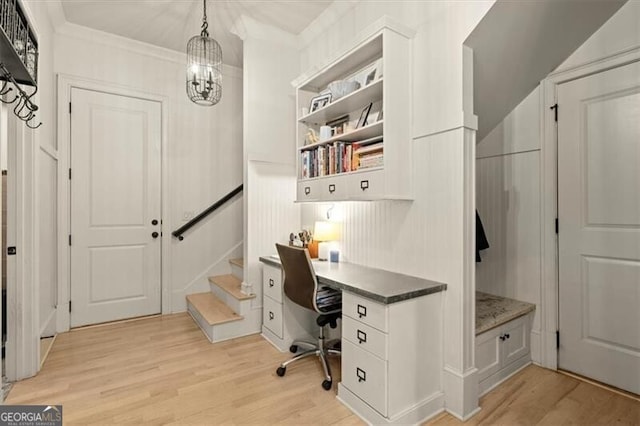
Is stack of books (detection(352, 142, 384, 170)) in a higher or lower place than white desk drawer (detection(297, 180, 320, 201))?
higher

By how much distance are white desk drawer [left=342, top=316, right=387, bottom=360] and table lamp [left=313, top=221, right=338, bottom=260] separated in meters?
0.87

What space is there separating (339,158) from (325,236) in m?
0.72

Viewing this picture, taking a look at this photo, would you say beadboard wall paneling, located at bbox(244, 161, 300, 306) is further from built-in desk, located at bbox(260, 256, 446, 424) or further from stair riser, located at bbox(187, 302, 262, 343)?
built-in desk, located at bbox(260, 256, 446, 424)

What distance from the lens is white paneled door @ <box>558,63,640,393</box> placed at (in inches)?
A: 81.9

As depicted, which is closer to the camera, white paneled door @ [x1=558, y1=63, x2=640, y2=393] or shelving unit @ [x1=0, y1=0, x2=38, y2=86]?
shelving unit @ [x1=0, y1=0, x2=38, y2=86]

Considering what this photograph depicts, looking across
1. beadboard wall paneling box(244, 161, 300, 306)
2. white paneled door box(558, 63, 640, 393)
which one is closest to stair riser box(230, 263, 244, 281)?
beadboard wall paneling box(244, 161, 300, 306)

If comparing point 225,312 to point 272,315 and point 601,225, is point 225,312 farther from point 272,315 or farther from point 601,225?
point 601,225

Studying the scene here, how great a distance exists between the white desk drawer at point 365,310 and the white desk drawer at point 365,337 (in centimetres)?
3

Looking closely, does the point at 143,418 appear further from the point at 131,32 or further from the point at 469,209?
the point at 131,32

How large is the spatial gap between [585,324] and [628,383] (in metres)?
0.38

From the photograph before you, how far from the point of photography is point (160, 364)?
8.25 feet

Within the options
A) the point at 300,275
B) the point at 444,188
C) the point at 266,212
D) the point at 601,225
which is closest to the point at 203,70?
the point at 266,212

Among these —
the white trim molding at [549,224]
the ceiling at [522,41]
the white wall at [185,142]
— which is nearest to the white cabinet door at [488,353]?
the white trim molding at [549,224]

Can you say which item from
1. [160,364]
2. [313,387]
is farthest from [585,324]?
[160,364]
